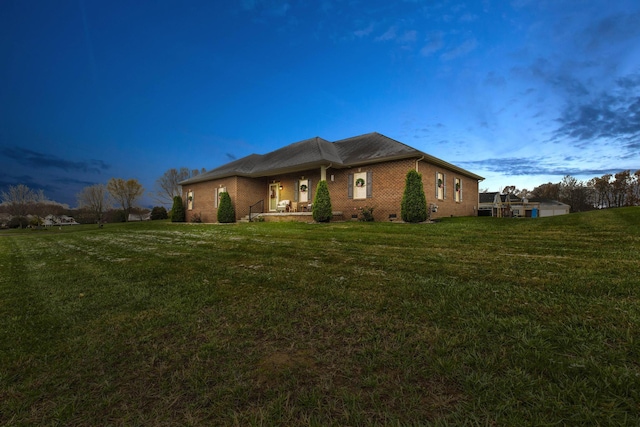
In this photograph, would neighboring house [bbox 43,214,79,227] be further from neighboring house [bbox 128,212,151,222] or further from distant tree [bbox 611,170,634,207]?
distant tree [bbox 611,170,634,207]

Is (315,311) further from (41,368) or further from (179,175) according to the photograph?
(179,175)

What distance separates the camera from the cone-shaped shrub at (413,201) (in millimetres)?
12086

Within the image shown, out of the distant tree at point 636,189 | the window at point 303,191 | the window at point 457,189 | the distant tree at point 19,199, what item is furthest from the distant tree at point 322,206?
the distant tree at point 636,189

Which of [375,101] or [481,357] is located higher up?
[375,101]

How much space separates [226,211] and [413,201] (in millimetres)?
12607

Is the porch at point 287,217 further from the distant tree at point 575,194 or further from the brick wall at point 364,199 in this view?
the distant tree at point 575,194

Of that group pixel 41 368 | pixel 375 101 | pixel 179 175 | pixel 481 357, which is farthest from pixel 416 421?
pixel 179 175

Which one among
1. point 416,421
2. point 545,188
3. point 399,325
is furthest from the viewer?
point 545,188

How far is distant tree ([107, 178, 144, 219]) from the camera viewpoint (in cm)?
3688

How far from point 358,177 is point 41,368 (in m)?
14.3

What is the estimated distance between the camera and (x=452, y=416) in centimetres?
127

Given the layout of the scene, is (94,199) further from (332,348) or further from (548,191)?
(548,191)

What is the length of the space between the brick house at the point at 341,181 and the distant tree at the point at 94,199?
73.2 feet

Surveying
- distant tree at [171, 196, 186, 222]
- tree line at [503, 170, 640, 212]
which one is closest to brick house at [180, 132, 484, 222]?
distant tree at [171, 196, 186, 222]
